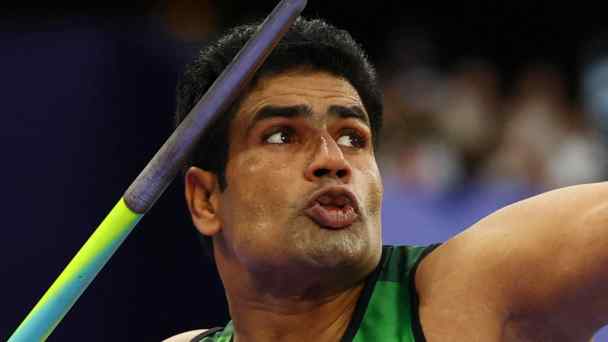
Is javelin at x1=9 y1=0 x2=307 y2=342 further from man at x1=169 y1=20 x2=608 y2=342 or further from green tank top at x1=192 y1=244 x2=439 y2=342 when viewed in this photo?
green tank top at x1=192 y1=244 x2=439 y2=342

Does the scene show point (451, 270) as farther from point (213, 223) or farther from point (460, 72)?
point (460, 72)

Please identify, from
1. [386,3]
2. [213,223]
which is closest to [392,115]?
[386,3]

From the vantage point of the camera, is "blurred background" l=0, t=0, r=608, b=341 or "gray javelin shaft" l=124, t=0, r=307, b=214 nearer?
"gray javelin shaft" l=124, t=0, r=307, b=214

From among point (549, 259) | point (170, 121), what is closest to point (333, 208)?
point (549, 259)

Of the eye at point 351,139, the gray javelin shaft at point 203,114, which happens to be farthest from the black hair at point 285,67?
the gray javelin shaft at point 203,114

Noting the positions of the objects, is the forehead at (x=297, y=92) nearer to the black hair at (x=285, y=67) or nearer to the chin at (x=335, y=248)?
the black hair at (x=285, y=67)

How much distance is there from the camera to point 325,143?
9.26 ft

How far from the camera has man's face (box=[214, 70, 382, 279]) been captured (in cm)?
275

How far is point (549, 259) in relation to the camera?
96.8 inches

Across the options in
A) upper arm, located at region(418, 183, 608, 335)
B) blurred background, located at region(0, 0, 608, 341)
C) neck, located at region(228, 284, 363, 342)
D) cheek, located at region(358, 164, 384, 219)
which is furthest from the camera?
blurred background, located at region(0, 0, 608, 341)

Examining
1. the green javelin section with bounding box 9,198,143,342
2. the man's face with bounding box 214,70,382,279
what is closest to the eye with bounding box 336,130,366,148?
the man's face with bounding box 214,70,382,279

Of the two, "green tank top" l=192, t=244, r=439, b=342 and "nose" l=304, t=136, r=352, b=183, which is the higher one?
"nose" l=304, t=136, r=352, b=183

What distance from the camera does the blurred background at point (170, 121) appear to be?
431 centimetres

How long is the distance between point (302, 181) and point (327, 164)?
8cm
